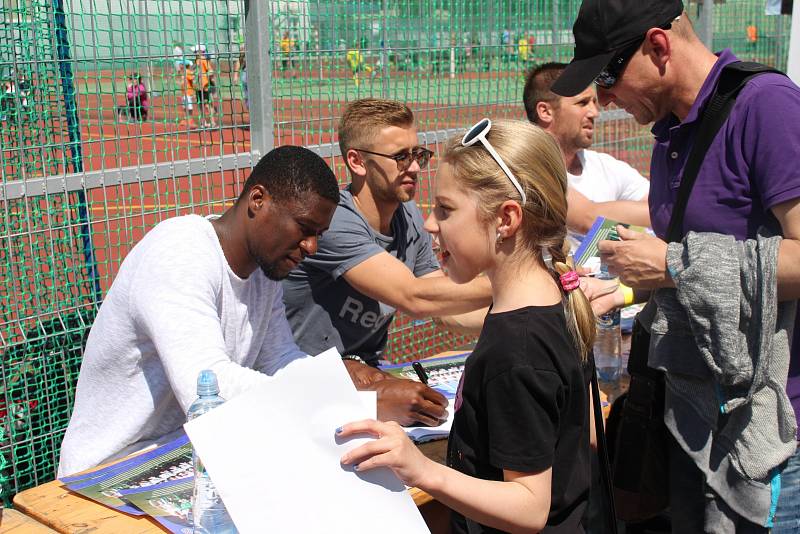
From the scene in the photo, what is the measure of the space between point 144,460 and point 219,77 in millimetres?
1707

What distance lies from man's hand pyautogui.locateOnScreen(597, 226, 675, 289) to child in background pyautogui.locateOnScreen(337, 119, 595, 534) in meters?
0.37

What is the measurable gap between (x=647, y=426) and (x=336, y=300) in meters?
1.28

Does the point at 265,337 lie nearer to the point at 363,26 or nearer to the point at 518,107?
the point at 363,26

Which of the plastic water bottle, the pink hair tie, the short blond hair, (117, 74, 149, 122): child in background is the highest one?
(117, 74, 149, 122): child in background

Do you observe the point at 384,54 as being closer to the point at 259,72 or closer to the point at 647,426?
the point at 259,72

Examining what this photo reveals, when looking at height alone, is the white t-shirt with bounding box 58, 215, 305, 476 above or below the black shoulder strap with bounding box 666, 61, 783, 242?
below

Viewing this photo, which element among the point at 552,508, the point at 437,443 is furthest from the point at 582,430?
the point at 437,443

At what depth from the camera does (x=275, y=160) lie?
2.67 metres

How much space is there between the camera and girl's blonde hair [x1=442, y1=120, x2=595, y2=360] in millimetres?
1807

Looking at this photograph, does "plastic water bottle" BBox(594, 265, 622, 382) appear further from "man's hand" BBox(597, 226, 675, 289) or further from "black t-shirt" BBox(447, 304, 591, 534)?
"black t-shirt" BBox(447, 304, 591, 534)

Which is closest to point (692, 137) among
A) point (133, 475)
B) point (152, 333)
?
point (152, 333)

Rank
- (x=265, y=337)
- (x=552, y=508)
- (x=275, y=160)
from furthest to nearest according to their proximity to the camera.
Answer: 1. (x=265, y=337)
2. (x=275, y=160)
3. (x=552, y=508)

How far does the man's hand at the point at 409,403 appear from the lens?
2525mm

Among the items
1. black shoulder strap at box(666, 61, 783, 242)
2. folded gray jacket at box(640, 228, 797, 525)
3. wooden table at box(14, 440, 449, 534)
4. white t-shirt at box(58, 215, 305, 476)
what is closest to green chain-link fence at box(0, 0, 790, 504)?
white t-shirt at box(58, 215, 305, 476)
